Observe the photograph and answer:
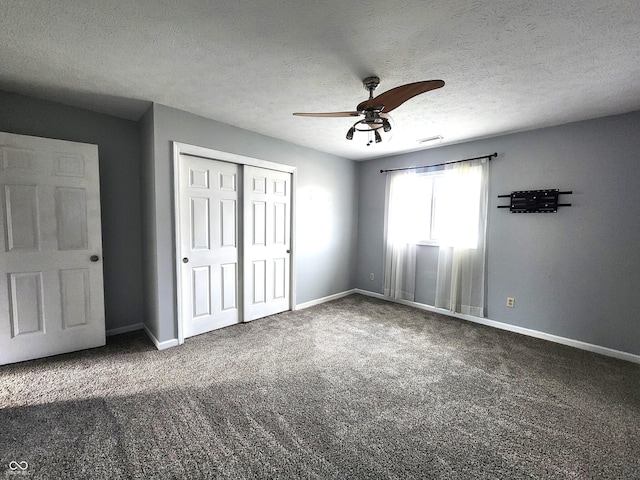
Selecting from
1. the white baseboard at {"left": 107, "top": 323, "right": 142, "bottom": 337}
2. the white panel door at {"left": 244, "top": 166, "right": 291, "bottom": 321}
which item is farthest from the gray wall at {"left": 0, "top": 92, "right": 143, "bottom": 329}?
the white panel door at {"left": 244, "top": 166, "right": 291, "bottom": 321}

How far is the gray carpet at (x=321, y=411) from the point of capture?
57.8 inches

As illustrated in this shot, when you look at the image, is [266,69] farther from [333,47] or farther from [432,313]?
[432,313]

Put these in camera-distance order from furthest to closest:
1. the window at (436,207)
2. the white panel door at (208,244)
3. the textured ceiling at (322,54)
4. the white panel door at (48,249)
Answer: the window at (436,207)
the white panel door at (208,244)
the white panel door at (48,249)
the textured ceiling at (322,54)

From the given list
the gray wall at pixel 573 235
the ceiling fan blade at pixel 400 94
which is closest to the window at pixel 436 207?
the gray wall at pixel 573 235

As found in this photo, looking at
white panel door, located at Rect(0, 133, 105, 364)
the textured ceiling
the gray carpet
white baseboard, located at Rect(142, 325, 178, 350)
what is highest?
the textured ceiling

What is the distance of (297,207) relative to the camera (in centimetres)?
397

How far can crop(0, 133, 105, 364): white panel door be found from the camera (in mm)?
2348

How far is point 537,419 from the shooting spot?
6.03 feet

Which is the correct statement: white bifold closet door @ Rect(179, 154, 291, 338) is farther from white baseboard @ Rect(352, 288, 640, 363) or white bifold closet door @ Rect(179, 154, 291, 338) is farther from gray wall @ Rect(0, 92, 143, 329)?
white baseboard @ Rect(352, 288, 640, 363)

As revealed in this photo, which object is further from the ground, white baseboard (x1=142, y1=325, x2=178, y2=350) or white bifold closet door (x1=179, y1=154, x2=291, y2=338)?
white bifold closet door (x1=179, y1=154, x2=291, y2=338)

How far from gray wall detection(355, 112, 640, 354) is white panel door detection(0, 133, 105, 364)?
176 inches

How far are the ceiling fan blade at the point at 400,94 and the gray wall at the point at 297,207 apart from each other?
184 cm

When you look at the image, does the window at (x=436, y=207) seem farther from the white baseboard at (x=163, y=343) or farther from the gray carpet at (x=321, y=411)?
the white baseboard at (x=163, y=343)

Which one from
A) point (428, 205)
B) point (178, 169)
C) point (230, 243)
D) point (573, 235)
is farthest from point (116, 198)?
point (573, 235)
